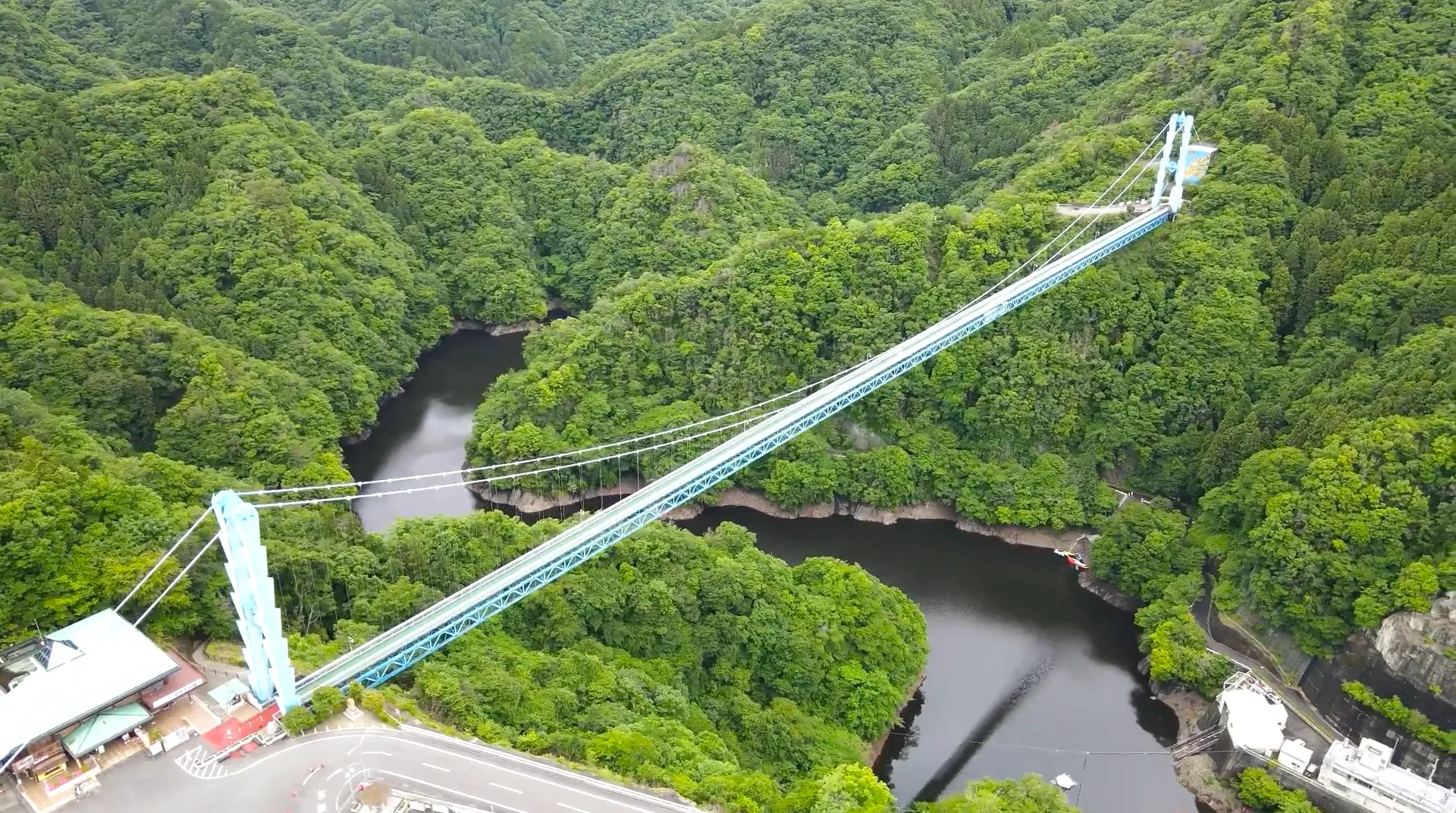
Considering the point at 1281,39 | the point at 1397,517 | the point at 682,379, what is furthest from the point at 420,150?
the point at 1397,517

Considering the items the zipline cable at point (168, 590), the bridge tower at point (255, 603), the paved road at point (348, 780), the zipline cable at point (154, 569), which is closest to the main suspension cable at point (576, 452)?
the zipline cable at point (154, 569)

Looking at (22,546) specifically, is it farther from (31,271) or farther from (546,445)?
(31,271)

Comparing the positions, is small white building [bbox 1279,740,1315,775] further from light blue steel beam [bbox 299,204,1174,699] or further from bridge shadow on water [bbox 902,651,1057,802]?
light blue steel beam [bbox 299,204,1174,699]

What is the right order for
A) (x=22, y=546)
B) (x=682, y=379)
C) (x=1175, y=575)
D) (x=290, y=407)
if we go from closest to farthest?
1. (x=22, y=546)
2. (x=1175, y=575)
3. (x=290, y=407)
4. (x=682, y=379)

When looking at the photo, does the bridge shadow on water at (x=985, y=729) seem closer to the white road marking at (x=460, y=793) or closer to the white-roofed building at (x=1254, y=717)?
the white-roofed building at (x=1254, y=717)

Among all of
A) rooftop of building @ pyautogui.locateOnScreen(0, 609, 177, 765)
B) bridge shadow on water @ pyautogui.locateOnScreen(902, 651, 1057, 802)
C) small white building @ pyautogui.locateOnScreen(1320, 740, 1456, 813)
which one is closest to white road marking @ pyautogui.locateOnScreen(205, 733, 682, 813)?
rooftop of building @ pyautogui.locateOnScreen(0, 609, 177, 765)

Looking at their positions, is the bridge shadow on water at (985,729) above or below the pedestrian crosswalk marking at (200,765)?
below
